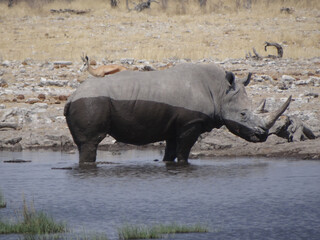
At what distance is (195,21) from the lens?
32000mm

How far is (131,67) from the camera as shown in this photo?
73.3 ft

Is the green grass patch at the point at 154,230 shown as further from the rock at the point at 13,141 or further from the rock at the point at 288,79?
the rock at the point at 288,79

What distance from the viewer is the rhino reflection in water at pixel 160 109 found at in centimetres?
980

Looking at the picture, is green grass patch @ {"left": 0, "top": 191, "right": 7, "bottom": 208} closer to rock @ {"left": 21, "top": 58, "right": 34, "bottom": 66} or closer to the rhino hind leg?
the rhino hind leg

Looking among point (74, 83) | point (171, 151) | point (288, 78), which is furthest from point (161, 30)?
point (171, 151)

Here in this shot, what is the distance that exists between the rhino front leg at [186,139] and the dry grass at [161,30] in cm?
1424

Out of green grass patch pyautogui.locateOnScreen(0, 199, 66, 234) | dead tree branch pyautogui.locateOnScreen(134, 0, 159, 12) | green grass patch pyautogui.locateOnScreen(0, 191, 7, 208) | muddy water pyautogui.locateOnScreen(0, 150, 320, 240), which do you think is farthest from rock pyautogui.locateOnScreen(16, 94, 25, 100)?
dead tree branch pyautogui.locateOnScreen(134, 0, 159, 12)

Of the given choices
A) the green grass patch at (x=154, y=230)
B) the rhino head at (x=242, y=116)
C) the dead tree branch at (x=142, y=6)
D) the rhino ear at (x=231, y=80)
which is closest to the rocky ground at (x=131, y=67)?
the rhino head at (x=242, y=116)

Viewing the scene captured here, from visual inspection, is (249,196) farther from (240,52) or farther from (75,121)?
(240,52)

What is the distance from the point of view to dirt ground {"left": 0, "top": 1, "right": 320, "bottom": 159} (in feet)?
43.2

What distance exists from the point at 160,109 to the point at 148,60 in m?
13.8

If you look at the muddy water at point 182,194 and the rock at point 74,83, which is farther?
the rock at point 74,83

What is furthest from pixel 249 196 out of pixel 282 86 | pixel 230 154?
pixel 282 86

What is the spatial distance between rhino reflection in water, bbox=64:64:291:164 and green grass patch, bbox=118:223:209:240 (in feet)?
12.7
